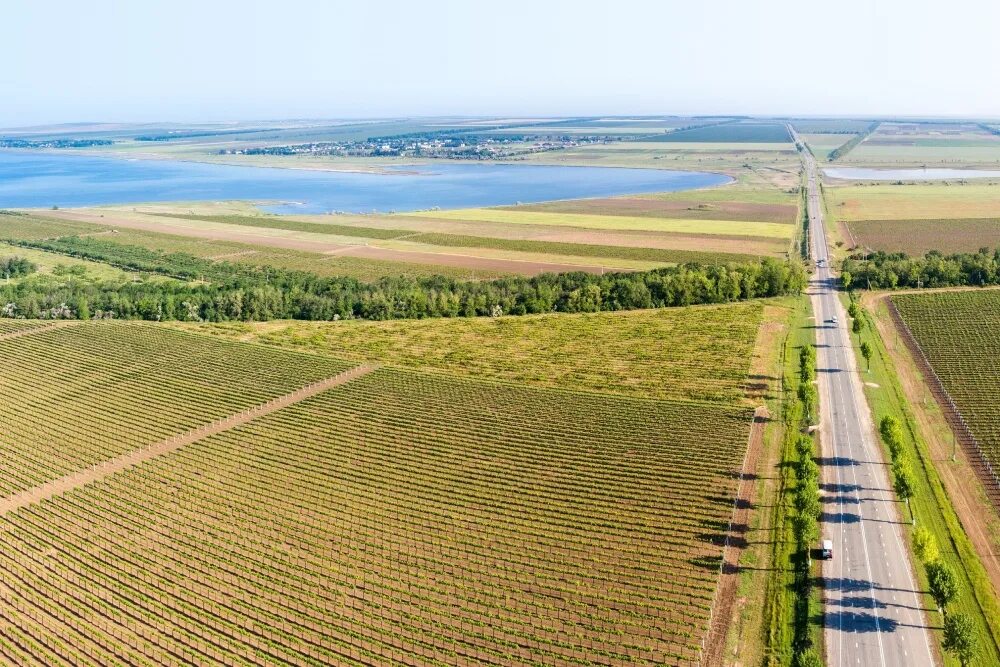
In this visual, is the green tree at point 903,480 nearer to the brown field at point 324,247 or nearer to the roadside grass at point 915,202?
the brown field at point 324,247

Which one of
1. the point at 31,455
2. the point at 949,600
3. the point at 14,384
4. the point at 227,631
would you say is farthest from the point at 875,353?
the point at 14,384

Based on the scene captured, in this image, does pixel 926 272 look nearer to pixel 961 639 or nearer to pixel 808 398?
pixel 808 398

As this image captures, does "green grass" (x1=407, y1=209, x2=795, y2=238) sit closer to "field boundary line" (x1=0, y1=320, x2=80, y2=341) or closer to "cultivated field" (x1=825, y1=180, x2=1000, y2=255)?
"cultivated field" (x1=825, y1=180, x2=1000, y2=255)

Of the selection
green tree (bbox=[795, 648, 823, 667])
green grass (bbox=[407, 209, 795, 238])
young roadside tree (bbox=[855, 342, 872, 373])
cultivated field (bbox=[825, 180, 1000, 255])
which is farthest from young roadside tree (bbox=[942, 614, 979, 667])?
green grass (bbox=[407, 209, 795, 238])

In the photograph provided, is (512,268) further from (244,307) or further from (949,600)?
(949,600)

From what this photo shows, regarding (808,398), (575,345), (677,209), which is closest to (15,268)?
(575,345)

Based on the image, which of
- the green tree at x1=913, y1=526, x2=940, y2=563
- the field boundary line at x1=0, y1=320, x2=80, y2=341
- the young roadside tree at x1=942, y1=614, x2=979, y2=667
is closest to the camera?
the young roadside tree at x1=942, y1=614, x2=979, y2=667
